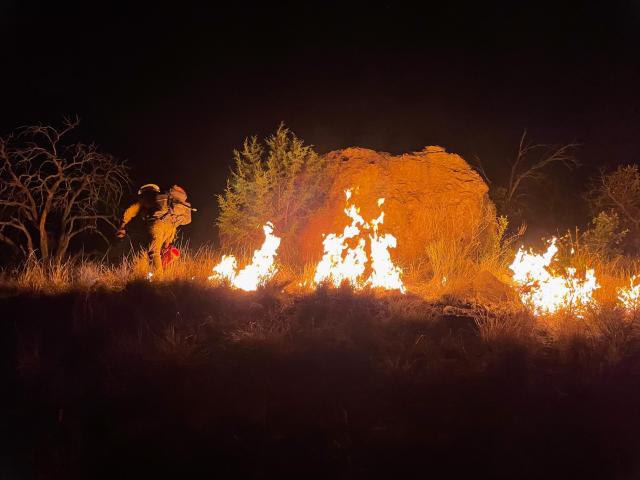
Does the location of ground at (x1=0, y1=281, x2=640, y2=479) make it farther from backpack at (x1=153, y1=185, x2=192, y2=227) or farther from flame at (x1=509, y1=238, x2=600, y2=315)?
backpack at (x1=153, y1=185, x2=192, y2=227)

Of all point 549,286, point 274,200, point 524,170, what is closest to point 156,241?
point 274,200

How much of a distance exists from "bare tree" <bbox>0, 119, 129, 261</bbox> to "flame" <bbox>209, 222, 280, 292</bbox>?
5268 mm

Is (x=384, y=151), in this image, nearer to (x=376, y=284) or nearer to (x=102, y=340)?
(x=376, y=284)

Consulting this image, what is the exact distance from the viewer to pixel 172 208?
398 inches

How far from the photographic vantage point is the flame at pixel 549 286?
8.22 m

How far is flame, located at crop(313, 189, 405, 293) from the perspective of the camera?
9500 millimetres

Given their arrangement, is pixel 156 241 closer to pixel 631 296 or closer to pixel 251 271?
pixel 251 271

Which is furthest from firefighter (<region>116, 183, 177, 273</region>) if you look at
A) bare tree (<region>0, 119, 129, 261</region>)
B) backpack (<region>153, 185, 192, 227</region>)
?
bare tree (<region>0, 119, 129, 261</region>)

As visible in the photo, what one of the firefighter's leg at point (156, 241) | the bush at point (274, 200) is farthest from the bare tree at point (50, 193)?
the firefighter's leg at point (156, 241)

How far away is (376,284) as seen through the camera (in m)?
9.60

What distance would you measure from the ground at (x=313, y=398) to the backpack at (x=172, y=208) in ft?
8.72

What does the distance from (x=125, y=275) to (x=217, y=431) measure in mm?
4270

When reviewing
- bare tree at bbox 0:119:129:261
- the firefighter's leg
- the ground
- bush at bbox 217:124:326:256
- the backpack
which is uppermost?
bare tree at bbox 0:119:129:261

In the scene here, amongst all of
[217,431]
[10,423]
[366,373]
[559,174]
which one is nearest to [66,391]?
[10,423]
